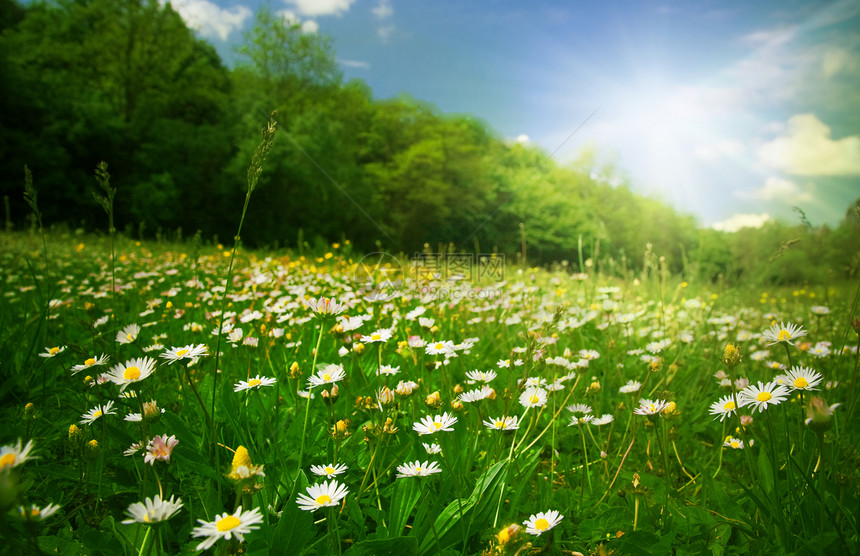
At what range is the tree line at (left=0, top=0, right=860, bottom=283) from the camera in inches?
474

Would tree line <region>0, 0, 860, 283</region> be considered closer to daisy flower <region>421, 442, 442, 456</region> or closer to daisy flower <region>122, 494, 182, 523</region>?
daisy flower <region>421, 442, 442, 456</region>

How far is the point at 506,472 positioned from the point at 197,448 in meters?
0.78

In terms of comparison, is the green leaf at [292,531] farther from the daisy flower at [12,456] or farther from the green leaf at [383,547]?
the daisy flower at [12,456]

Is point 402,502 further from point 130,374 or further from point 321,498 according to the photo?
point 130,374

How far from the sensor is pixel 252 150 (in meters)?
13.0

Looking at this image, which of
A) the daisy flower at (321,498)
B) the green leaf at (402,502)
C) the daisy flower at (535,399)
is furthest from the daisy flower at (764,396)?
the daisy flower at (321,498)

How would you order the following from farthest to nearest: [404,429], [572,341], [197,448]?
[572,341], [404,429], [197,448]

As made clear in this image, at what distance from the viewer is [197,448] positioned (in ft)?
3.86

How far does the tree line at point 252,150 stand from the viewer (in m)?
12.0

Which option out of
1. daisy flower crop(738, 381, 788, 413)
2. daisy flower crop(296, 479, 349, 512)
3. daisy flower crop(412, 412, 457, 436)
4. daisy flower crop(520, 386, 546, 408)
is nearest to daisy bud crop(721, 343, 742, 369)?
daisy flower crop(738, 381, 788, 413)

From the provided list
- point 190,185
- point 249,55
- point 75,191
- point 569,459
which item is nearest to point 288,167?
point 190,185

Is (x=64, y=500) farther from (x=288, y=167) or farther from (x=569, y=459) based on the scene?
(x=288, y=167)

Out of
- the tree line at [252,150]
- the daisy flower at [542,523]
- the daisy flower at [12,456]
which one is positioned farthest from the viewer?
the tree line at [252,150]

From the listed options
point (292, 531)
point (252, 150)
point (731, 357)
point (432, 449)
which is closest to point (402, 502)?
point (432, 449)
